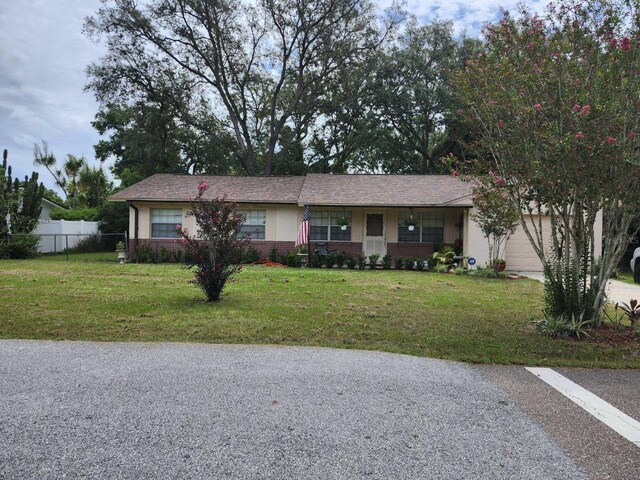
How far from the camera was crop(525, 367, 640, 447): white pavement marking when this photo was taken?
3.10 metres

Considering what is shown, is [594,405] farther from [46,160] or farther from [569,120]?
[46,160]

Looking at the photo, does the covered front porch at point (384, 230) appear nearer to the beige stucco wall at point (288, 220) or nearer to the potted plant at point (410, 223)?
the beige stucco wall at point (288, 220)

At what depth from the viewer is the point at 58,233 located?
21.4m

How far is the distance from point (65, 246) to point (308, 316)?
1920cm

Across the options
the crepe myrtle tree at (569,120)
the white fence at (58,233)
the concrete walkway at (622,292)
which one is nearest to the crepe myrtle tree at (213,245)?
the crepe myrtle tree at (569,120)

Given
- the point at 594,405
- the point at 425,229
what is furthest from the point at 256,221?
the point at 594,405

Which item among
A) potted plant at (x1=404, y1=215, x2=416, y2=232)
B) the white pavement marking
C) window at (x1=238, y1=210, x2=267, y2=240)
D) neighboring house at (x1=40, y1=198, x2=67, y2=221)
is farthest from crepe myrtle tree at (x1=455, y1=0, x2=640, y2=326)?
neighboring house at (x1=40, y1=198, x2=67, y2=221)

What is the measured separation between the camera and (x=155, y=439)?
2.81m

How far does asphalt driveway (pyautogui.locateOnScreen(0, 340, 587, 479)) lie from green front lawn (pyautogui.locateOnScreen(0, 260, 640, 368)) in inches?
34.3

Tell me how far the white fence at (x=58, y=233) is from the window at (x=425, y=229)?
15196 mm

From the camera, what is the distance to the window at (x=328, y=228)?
17859 millimetres

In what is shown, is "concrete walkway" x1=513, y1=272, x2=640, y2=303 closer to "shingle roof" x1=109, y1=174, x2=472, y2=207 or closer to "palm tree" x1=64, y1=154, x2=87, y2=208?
"shingle roof" x1=109, y1=174, x2=472, y2=207

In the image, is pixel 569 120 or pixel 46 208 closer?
pixel 569 120

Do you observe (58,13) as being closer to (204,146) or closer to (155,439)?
(155,439)
